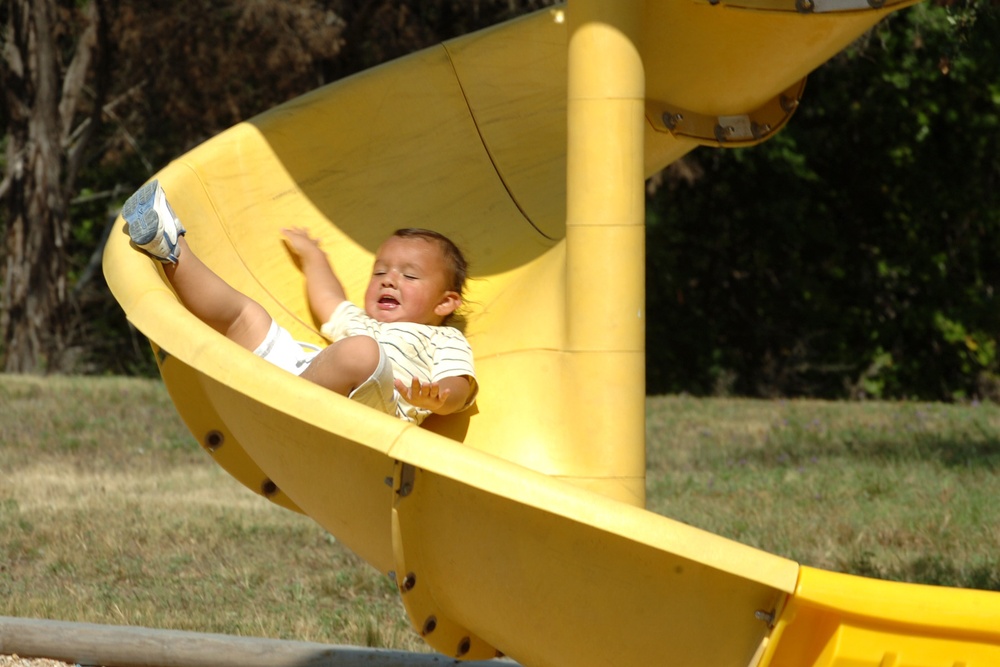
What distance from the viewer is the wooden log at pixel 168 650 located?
338cm

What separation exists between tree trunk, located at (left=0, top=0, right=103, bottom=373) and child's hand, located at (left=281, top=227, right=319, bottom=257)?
8.39 meters

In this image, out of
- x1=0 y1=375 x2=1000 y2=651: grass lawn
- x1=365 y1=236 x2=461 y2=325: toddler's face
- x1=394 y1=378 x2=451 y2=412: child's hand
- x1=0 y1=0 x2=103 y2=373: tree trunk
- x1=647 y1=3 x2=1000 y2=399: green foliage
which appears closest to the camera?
x1=394 y1=378 x2=451 y2=412: child's hand

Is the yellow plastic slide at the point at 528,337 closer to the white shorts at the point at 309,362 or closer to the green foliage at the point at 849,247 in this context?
the white shorts at the point at 309,362

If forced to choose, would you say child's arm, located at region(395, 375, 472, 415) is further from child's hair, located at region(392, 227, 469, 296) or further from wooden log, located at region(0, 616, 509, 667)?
wooden log, located at region(0, 616, 509, 667)

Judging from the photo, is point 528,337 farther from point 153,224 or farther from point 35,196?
point 35,196

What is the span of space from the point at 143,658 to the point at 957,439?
17.2ft

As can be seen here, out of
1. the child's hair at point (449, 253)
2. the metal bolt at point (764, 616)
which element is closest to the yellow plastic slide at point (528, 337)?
the metal bolt at point (764, 616)

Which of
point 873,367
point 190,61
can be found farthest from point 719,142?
point 873,367

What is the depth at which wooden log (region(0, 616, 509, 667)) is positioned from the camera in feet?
11.1

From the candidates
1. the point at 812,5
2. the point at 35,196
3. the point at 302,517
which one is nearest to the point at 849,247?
the point at 35,196

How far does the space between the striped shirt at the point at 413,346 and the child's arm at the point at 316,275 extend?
0.04 m

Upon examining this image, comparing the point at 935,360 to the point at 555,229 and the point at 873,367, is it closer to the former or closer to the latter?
the point at 873,367

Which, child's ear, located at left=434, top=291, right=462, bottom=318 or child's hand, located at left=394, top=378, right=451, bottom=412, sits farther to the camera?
child's ear, located at left=434, top=291, right=462, bottom=318

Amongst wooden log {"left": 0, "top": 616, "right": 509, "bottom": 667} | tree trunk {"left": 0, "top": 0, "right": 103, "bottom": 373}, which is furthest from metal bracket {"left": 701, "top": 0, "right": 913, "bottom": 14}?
tree trunk {"left": 0, "top": 0, "right": 103, "bottom": 373}
